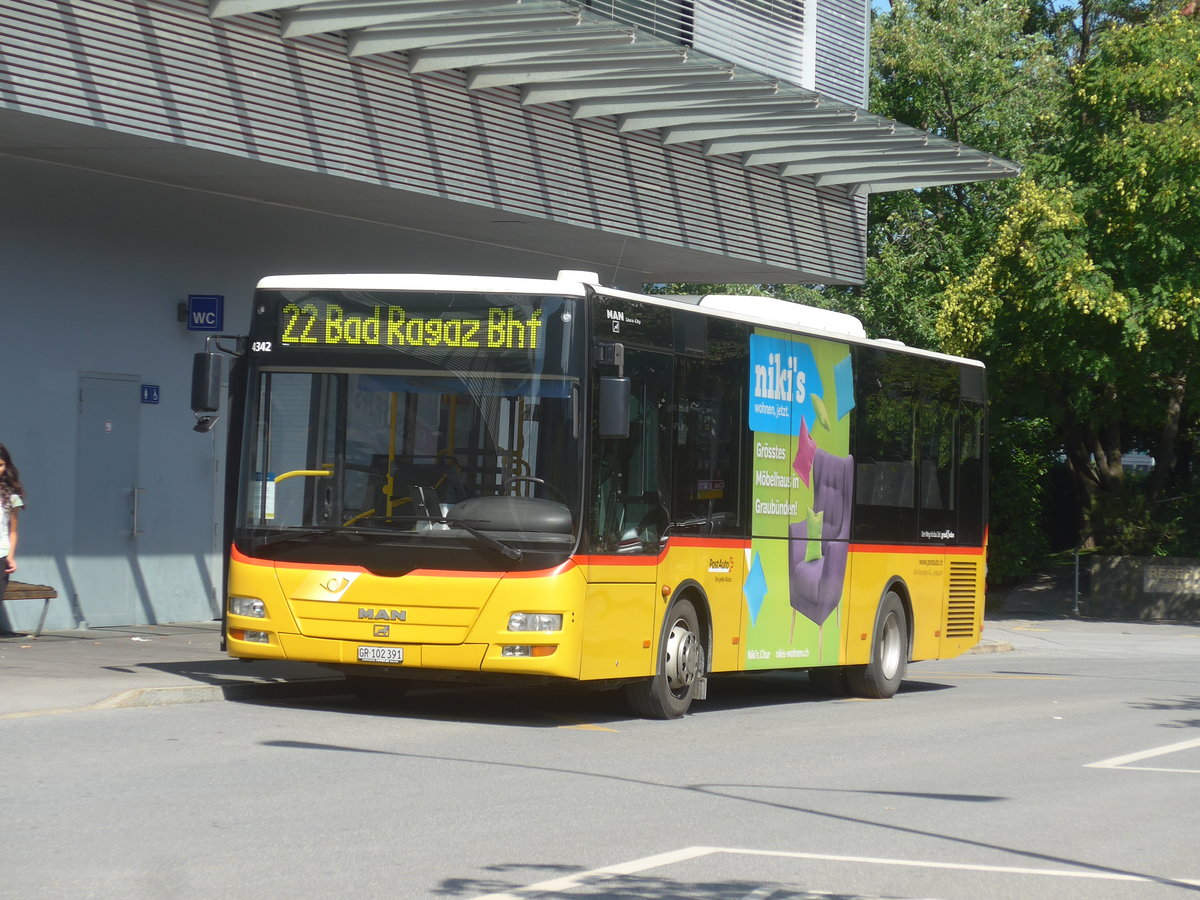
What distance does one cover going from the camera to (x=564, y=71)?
62.0 feet

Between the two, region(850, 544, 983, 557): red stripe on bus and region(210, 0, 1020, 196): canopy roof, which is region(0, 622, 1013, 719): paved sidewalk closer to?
region(850, 544, 983, 557): red stripe on bus

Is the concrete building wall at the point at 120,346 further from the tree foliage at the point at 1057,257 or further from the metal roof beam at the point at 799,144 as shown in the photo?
the tree foliage at the point at 1057,257

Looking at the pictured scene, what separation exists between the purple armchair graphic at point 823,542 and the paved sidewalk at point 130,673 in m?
3.81

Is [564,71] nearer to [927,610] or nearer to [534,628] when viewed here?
[927,610]

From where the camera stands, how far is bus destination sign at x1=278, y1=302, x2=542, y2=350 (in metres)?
11.8

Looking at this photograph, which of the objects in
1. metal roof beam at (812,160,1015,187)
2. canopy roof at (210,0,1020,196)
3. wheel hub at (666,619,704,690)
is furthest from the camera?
metal roof beam at (812,160,1015,187)

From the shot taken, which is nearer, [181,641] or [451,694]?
[451,694]

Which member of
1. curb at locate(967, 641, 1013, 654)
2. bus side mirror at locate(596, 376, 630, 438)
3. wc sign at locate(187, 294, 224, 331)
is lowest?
curb at locate(967, 641, 1013, 654)

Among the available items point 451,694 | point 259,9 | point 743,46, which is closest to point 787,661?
point 451,694

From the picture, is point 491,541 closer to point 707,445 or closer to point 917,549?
point 707,445

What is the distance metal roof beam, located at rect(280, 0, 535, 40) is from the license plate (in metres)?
7.11

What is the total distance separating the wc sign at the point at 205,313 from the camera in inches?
721

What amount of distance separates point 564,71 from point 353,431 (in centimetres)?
815

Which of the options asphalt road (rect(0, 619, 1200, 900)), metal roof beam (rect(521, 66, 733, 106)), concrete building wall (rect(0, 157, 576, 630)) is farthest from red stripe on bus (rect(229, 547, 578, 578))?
metal roof beam (rect(521, 66, 733, 106))
